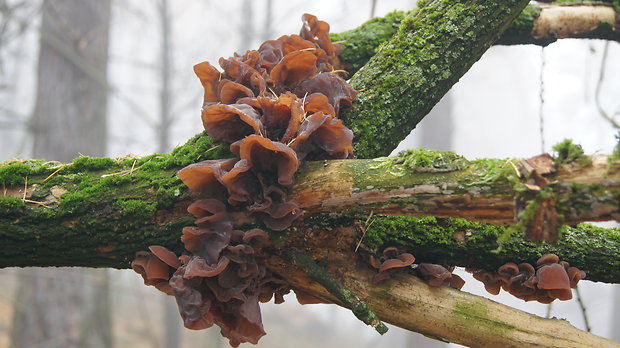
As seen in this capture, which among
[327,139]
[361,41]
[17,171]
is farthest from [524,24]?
[17,171]

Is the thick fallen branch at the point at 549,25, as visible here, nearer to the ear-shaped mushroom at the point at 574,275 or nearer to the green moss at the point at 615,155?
the ear-shaped mushroom at the point at 574,275

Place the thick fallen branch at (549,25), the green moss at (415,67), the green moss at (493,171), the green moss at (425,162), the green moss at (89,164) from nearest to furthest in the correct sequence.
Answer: the green moss at (493,171), the green moss at (425,162), the green moss at (89,164), the green moss at (415,67), the thick fallen branch at (549,25)

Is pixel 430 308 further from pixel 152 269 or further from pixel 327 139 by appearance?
pixel 152 269

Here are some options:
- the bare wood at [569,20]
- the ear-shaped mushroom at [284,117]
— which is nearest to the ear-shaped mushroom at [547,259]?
the ear-shaped mushroom at [284,117]

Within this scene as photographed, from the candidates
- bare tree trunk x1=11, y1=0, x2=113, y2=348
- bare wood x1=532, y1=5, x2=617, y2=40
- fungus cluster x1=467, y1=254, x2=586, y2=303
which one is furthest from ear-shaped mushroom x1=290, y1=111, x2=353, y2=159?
bare tree trunk x1=11, y1=0, x2=113, y2=348

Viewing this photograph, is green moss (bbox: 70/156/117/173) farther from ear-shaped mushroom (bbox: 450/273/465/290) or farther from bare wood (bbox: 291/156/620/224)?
ear-shaped mushroom (bbox: 450/273/465/290)
